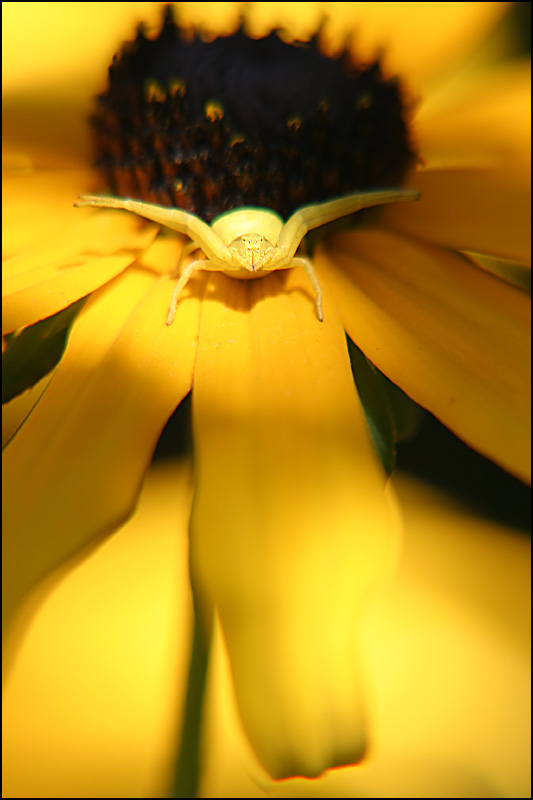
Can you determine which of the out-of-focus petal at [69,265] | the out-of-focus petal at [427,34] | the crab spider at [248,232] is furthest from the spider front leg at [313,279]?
the out-of-focus petal at [427,34]

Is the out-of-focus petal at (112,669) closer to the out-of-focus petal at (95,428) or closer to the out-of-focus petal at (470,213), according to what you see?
the out-of-focus petal at (95,428)

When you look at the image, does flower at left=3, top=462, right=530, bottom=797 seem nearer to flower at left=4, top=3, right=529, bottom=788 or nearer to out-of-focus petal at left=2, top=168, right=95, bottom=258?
flower at left=4, top=3, right=529, bottom=788

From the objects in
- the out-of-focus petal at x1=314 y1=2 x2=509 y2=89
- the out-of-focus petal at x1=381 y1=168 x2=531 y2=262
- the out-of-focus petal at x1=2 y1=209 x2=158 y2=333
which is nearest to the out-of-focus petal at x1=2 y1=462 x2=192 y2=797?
the out-of-focus petal at x1=2 y1=209 x2=158 y2=333

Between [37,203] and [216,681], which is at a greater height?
[37,203]

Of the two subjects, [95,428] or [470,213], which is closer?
[95,428]

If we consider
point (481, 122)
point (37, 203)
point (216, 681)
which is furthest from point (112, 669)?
point (481, 122)

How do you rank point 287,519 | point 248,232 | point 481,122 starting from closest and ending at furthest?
point 287,519
point 248,232
point 481,122

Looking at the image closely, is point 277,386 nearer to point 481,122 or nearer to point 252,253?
point 252,253

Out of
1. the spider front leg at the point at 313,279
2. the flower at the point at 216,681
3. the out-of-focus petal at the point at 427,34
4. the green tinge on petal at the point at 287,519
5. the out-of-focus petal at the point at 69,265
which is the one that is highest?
the out-of-focus petal at the point at 427,34
